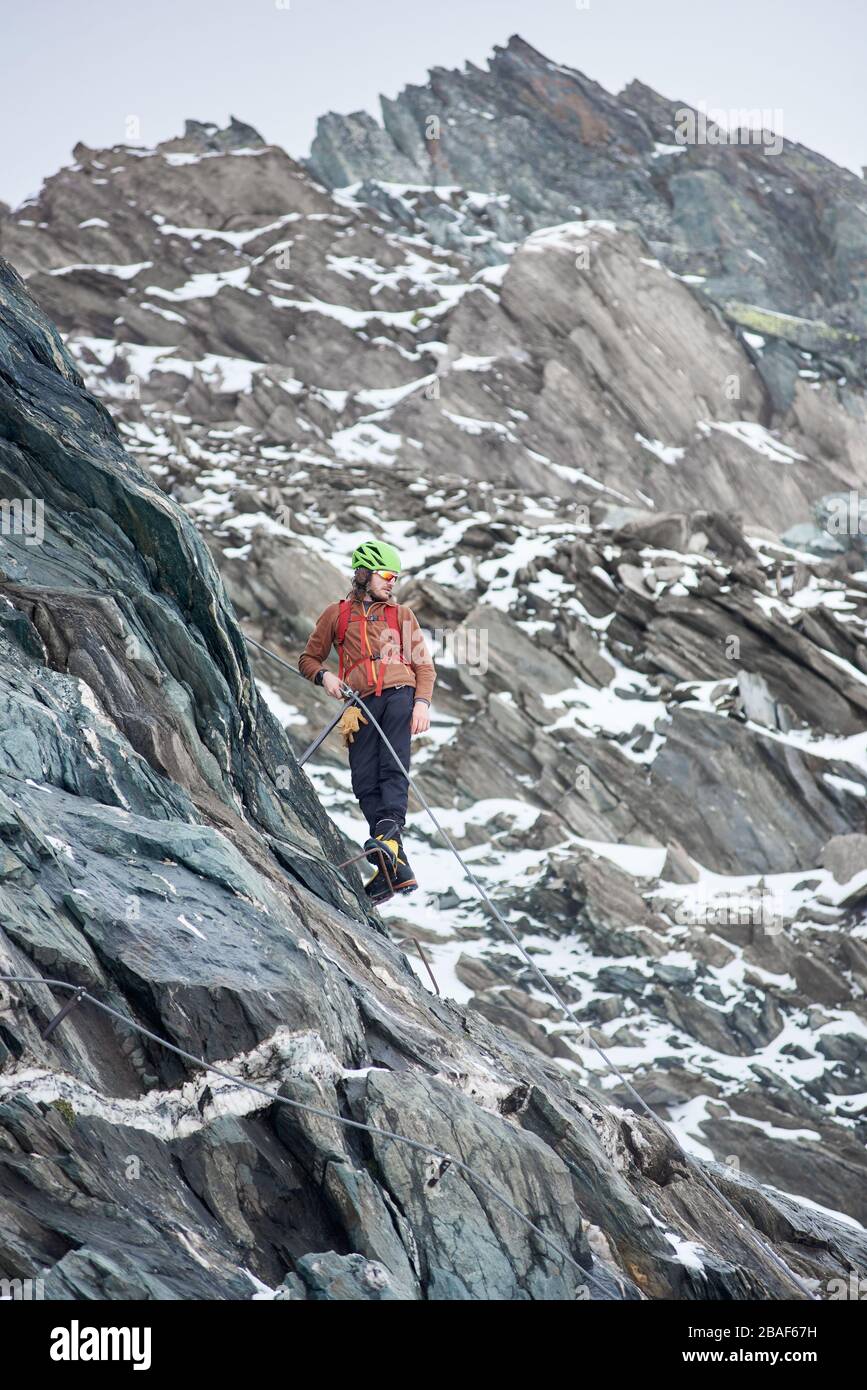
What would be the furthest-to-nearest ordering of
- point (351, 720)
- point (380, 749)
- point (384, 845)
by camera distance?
point (380, 749), point (351, 720), point (384, 845)

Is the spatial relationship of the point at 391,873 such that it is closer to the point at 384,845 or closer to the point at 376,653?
the point at 384,845

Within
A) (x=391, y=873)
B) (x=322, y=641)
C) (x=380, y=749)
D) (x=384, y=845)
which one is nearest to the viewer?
(x=384, y=845)

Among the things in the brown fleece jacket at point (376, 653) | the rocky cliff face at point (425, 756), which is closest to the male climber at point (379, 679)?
the brown fleece jacket at point (376, 653)

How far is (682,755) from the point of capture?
20922 mm

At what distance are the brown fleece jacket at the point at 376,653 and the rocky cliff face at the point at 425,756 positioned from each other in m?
0.77

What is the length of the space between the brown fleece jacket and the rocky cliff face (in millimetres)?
769

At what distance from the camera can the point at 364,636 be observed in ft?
28.2

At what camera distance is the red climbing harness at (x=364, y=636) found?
858 cm

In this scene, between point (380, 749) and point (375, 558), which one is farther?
point (380, 749)

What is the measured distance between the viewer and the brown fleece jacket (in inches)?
338

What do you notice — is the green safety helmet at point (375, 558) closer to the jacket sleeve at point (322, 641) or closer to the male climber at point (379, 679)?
the male climber at point (379, 679)

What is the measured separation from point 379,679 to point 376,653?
7.8 inches

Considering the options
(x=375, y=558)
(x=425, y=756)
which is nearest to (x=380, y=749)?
(x=375, y=558)

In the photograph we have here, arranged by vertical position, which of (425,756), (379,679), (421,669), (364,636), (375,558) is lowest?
(379,679)
